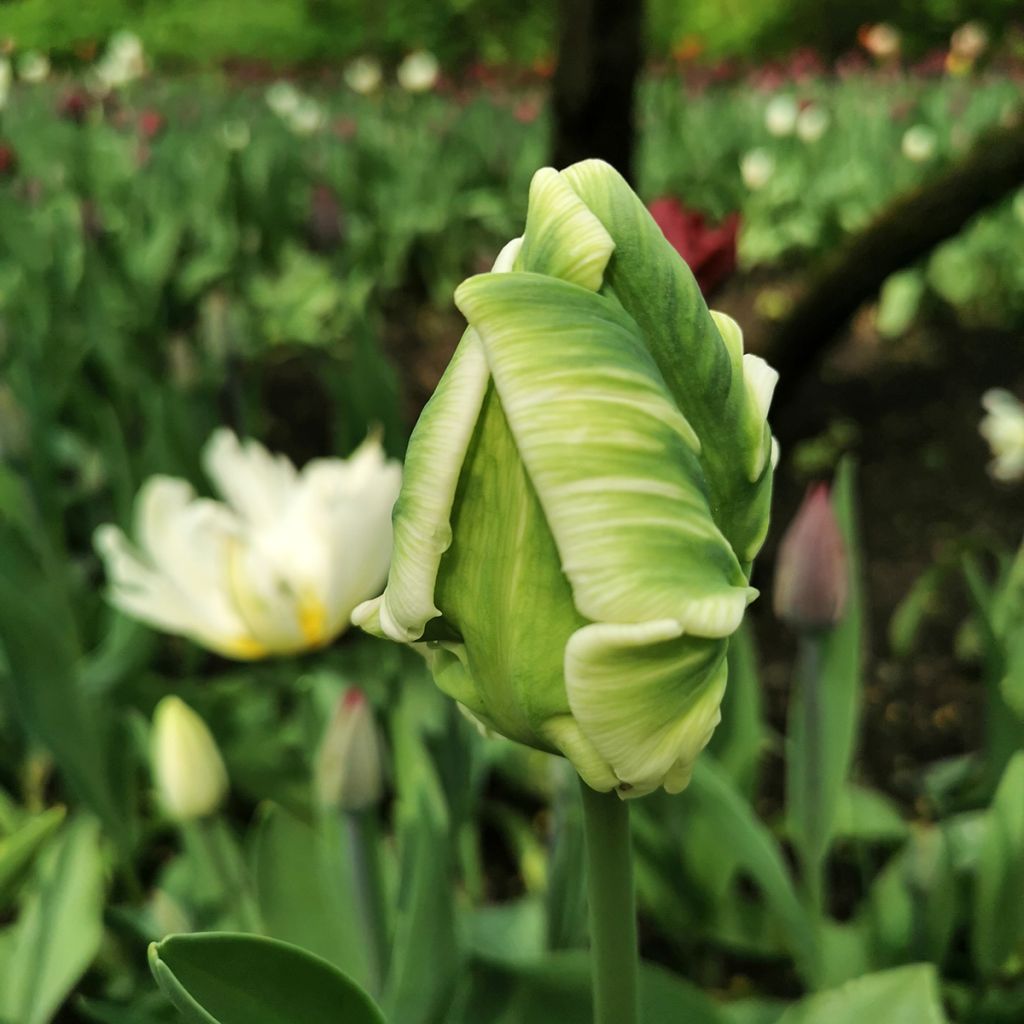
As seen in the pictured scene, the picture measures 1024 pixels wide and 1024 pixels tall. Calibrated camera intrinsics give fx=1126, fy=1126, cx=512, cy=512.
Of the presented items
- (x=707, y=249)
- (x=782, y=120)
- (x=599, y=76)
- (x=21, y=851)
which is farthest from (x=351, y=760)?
(x=782, y=120)

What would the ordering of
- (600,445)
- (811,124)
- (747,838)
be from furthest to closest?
(811,124), (747,838), (600,445)

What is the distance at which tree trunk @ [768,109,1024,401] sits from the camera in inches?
62.5

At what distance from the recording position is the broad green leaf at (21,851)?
0.58m

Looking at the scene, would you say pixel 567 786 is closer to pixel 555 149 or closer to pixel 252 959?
pixel 252 959

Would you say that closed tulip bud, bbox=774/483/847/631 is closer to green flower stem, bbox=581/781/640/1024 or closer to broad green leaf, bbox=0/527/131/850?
green flower stem, bbox=581/781/640/1024

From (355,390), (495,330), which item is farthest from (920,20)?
(495,330)

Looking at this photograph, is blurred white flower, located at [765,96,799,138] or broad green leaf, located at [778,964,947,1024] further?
blurred white flower, located at [765,96,799,138]

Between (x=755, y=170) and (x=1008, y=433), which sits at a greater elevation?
(x=1008, y=433)

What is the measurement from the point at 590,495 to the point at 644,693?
0.04m

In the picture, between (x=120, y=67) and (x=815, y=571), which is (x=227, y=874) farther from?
(x=120, y=67)

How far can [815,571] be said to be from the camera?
630 mm

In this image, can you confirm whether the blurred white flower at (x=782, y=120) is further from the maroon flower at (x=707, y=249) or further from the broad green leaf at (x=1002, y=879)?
the broad green leaf at (x=1002, y=879)

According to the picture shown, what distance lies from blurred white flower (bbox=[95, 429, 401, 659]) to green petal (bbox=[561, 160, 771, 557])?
553 mm

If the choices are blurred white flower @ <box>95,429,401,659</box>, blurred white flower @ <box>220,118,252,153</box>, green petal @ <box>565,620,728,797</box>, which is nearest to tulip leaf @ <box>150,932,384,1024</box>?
green petal @ <box>565,620,728,797</box>
